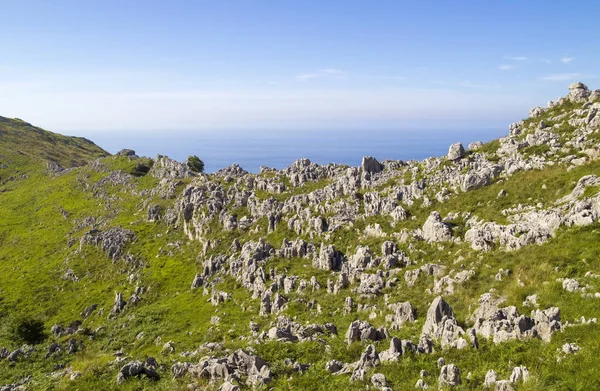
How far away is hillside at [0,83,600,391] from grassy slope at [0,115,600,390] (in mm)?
186

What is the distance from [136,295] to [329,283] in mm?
37989

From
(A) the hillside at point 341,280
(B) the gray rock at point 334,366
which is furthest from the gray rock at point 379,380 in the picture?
(B) the gray rock at point 334,366

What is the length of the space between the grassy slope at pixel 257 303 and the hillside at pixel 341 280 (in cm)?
19

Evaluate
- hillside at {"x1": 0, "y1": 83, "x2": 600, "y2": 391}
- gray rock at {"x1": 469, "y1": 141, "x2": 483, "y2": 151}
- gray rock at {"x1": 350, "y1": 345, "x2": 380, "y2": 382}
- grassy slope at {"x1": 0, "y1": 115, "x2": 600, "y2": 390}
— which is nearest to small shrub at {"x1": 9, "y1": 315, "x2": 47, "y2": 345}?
hillside at {"x1": 0, "y1": 83, "x2": 600, "y2": 391}

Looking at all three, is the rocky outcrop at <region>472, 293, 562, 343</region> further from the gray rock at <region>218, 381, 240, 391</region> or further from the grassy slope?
the gray rock at <region>218, 381, 240, 391</region>

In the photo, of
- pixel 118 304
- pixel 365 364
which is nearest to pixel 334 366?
pixel 365 364

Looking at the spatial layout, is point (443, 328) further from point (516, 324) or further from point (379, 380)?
point (379, 380)

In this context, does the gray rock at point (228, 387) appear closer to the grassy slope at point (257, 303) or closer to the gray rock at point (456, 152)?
the grassy slope at point (257, 303)

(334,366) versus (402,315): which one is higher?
(334,366)

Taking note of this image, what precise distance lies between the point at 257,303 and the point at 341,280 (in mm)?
Result: 12495

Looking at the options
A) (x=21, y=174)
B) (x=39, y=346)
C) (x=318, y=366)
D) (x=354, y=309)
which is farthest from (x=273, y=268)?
(x=21, y=174)

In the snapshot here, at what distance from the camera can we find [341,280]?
1657 inches

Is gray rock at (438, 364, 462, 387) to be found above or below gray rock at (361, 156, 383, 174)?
below

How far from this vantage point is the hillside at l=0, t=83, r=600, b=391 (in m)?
20.2
